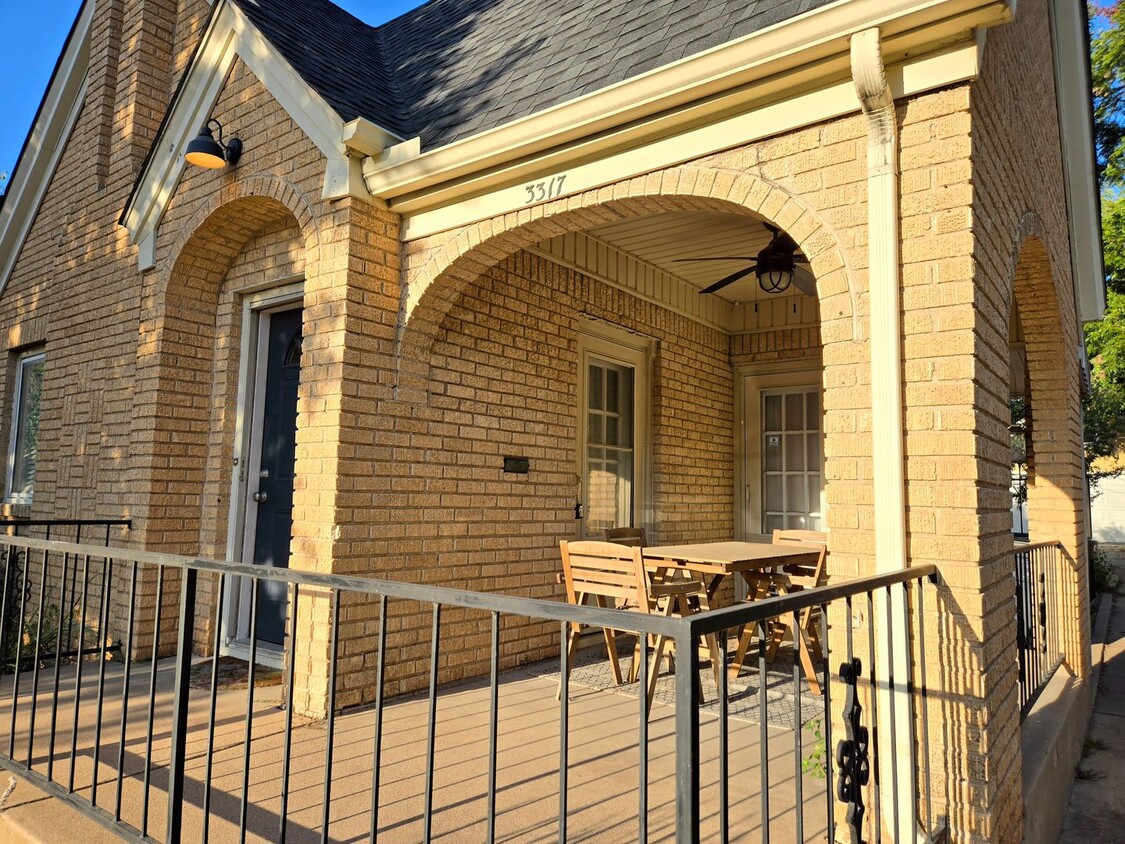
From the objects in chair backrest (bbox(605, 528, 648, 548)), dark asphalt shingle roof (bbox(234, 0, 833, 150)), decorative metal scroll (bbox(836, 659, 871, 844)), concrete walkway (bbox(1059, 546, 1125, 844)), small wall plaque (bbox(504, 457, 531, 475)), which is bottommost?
concrete walkway (bbox(1059, 546, 1125, 844))

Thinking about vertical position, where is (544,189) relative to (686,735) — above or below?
above

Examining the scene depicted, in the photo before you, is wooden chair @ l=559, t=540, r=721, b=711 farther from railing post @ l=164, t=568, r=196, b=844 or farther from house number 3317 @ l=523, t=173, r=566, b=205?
railing post @ l=164, t=568, r=196, b=844

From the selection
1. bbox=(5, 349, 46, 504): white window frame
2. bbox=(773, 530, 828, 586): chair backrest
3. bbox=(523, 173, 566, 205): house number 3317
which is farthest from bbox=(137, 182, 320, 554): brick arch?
bbox=(773, 530, 828, 586): chair backrest

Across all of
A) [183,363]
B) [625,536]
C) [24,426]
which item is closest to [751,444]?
[625,536]

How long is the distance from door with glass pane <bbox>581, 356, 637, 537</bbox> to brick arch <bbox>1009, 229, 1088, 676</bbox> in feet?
9.90

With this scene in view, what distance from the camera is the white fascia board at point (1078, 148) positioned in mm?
5289

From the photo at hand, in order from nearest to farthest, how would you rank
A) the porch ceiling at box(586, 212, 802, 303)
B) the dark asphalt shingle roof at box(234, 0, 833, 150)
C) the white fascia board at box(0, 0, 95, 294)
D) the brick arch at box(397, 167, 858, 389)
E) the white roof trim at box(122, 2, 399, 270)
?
the brick arch at box(397, 167, 858, 389) < the dark asphalt shingle roof at box(234, 0, 833, 150) < the white roof trim at box(122, 2, 399, 270) < the porch ceiling at box(586, 212, 802, 303) < the white fascia board at box(0, 0, 95, 294)

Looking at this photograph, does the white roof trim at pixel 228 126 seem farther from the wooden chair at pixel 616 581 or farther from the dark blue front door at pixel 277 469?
the wooden chair at pixel 616 581

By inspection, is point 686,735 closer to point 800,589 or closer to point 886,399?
point 886,399

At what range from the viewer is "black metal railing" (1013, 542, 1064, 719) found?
398 cm

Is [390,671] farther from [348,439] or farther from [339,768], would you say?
[348,439]

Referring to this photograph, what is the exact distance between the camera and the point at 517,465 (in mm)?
5258

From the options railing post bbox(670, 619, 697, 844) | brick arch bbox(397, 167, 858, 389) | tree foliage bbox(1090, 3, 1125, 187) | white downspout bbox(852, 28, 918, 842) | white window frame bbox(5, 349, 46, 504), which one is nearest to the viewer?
railing post bbox(670, 619, 697, 844)

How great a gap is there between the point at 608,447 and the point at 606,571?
2040mm
